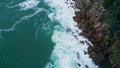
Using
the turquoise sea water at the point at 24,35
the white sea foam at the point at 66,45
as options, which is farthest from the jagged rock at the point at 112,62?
the turquoise sea water at the point at 24,35

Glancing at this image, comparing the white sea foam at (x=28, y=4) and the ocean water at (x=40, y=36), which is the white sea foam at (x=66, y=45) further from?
the white sea foam at (x=28, y=4)

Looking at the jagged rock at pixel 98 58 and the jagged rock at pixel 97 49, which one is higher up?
the jagged rock at pixel 97 49

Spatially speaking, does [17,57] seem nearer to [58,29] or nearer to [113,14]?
[58,29]

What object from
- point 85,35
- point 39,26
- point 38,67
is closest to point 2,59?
point 38,67

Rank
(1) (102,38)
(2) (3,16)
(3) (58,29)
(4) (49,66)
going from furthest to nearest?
(2) (3,16) < (3) (58,29) < (1) (102,38) < (4) (49,66)

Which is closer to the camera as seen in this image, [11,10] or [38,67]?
[38,67]

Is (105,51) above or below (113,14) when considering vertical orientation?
A: below
